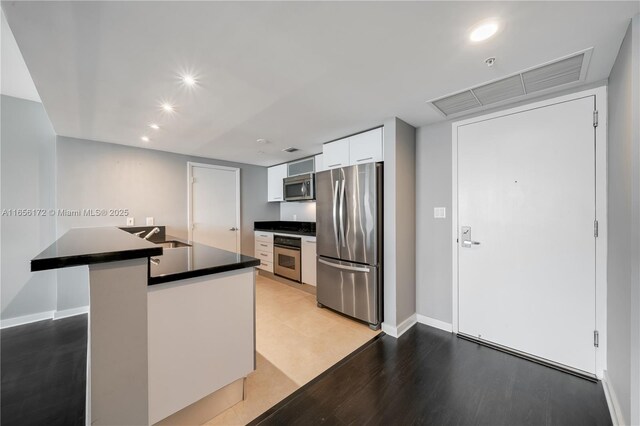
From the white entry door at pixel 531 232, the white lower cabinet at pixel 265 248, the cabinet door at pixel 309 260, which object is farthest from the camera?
the white lower cabinet at pixel 265 248

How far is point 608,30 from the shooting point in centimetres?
128

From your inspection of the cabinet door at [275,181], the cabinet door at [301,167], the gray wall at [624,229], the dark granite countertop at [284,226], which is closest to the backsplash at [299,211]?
the dark granite countertop at [284,226]

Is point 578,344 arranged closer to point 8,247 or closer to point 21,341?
point 21,341

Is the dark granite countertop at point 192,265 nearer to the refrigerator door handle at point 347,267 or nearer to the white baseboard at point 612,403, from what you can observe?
the refrigerator door handle at point 347,267

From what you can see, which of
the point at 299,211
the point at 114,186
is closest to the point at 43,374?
the point at 114,186

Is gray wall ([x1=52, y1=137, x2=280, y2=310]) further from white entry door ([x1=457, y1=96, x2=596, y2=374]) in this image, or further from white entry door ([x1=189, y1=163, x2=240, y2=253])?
white entry door ([x1=457, y1=96, x2=596, y2=374])

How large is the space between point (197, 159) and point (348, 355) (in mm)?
3794

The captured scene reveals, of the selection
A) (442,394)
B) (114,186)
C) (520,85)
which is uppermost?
(520,85)

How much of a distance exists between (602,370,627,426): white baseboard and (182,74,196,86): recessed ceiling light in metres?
3.35

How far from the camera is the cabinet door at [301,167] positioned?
4.04 m

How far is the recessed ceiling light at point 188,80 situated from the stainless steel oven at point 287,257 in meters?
2.57

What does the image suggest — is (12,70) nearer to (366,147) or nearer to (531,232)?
(366,147)

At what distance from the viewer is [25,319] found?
2.79 metres

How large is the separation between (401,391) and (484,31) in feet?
7.53
